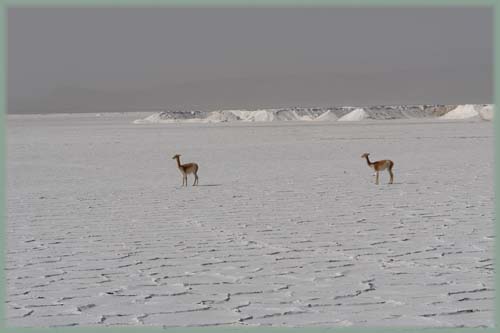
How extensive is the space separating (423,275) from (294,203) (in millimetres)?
4497

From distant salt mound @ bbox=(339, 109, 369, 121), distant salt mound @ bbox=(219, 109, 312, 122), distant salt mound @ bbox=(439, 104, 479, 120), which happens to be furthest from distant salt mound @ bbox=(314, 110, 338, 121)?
distant salt mound @ bbox=(439, 104, 479, 120)

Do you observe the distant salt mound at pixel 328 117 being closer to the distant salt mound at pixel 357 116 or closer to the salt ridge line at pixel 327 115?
the salt ridge line at pixel 327 115

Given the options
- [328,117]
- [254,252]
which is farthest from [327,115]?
[254,252]

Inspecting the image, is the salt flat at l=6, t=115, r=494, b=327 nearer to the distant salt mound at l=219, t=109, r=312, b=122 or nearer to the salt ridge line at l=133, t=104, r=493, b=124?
the salt ridge line at l=133, t=104, r=493, b=124

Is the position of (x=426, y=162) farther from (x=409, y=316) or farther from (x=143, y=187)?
(x=409, y=316)

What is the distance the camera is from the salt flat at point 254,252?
4.38 meters

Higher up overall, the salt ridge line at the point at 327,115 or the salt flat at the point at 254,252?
the salt ridge line at the point at 327,115

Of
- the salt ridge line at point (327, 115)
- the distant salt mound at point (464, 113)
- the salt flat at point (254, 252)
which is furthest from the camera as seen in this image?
the salt ridge line at point (327, 115)

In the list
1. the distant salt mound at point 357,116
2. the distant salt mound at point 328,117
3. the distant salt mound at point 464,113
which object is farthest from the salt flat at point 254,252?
the distant salt mound at point 328,117

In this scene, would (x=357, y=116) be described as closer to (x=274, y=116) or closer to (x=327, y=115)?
(x=327, y=115)

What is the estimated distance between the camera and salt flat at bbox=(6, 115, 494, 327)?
14.4ft

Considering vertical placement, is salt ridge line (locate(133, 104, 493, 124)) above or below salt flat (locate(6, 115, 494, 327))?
above

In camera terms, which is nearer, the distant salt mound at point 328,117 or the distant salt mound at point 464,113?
the distant salt mound at point 464,113

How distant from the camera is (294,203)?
967 cm
